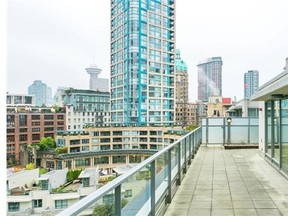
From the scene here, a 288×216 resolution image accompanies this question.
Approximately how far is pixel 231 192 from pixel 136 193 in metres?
3.49

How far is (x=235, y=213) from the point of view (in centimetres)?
457

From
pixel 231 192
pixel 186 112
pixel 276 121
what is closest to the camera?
pixel 231 192

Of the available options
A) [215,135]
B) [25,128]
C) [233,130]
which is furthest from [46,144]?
Answer: [233,130]

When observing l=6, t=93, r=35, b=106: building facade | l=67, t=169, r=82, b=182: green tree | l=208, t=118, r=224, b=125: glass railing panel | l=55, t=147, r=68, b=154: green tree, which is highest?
l=6, t=93, r=35, b=106: building facade

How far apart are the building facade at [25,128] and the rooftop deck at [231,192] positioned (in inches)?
2398

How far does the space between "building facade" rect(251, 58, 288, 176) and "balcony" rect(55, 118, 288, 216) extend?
0.36 meters

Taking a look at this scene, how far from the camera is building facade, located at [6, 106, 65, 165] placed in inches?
2559

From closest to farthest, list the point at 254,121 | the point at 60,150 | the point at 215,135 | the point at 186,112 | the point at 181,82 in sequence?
the point at 254,121, the point at 215,135, the point at 60,150, the point at 186,112, the point at 181,82

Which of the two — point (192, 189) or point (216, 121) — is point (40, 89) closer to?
point (216, 121)

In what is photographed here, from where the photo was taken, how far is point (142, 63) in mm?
74250

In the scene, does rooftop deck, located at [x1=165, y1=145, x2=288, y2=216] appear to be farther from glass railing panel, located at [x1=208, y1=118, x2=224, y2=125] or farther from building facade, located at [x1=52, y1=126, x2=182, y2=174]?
building facade, located at [x1=52, y1=126, x2=182, y2=174]

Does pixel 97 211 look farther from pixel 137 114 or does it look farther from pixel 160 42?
pixel 160 42

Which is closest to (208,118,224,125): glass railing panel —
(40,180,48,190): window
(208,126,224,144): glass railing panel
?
(208,126,224,144): glass railing panel

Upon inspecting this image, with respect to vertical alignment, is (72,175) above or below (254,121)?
below
